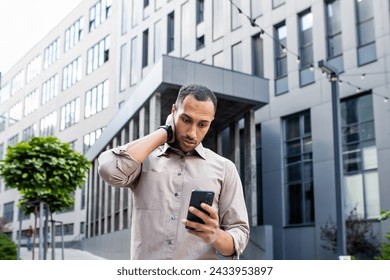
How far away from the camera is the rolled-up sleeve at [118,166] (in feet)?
4.37

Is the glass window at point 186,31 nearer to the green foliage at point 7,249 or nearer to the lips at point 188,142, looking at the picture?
the green foliage at point 7,249

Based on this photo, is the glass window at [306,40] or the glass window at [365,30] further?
the glass window at [306,40]

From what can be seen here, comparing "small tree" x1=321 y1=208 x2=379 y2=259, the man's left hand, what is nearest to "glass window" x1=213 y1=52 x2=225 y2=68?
"small tree" x1=321 y1=208 x2=379 y2=259

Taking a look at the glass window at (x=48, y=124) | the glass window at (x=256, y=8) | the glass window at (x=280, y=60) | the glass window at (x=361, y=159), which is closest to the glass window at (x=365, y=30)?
the glass window at (x=361, y=159)

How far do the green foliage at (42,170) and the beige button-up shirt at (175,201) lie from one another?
506cm

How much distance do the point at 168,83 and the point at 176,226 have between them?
311 inches

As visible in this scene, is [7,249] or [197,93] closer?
[197,93]

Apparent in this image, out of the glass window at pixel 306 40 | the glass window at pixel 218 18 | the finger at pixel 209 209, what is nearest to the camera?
the finger at pixel 209 209

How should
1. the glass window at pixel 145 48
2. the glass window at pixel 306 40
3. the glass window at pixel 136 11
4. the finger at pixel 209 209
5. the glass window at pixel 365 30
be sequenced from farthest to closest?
1. the glass window at pixel 306 40
2. the glass window at pixel 365 30
3. the glass window at pixel 145 48
4. the glass window at pixel 136 11
5. the finger at pixel 209 209

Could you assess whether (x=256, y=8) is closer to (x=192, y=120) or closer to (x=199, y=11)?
(x=199, y=11)

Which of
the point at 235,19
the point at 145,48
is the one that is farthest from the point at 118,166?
the point at 235,19

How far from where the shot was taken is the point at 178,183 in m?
1.43

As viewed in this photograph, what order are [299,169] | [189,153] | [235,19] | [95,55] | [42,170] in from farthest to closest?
[299,169] → [235,19] → [95,55] → [42,170] → [189,153]
